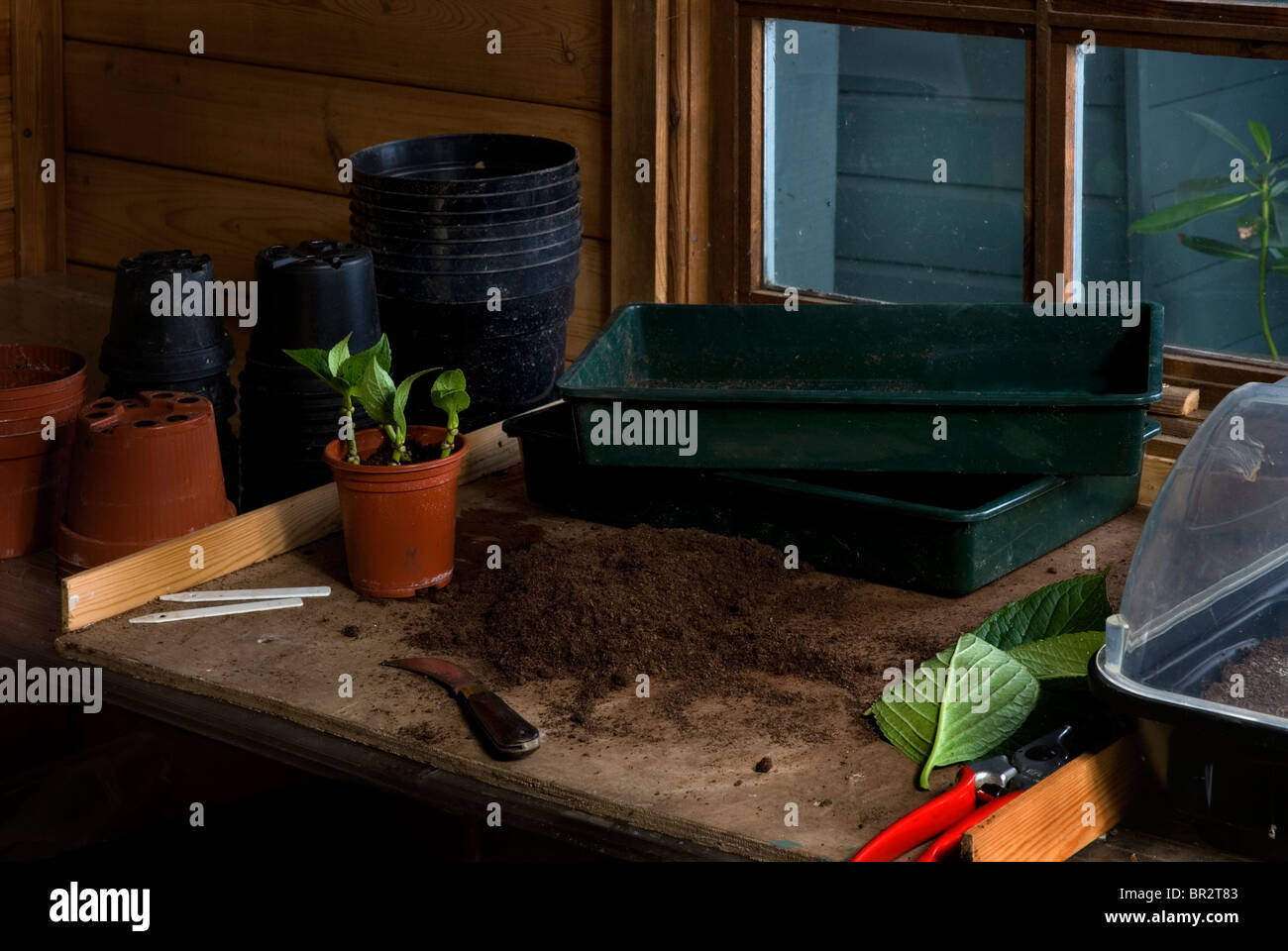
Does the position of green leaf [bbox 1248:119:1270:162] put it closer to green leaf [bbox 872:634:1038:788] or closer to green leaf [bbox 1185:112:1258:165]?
green leaf [bbox 1185:112:1258:165]

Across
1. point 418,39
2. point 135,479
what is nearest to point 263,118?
point 418,39

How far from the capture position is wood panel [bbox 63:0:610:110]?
89.6 inches

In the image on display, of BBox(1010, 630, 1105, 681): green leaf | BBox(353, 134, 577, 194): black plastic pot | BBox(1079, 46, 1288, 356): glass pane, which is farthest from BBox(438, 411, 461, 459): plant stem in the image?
BBox(1079, 46, 1288, 356): glass pane

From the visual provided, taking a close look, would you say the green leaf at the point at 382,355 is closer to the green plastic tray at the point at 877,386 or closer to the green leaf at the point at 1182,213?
the green plastic tray at the point at 877,386

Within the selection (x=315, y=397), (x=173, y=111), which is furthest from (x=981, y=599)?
(x=173, y=111)

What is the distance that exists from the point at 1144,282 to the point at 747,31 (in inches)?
25.7

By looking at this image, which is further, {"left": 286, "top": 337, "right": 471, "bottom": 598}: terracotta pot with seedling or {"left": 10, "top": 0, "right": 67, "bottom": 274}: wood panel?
{"left": 10, "top": 0, "right": 67, "bottom": 274}: wood panel

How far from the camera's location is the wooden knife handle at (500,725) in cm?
122

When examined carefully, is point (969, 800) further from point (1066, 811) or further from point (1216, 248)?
point (1216, 248)

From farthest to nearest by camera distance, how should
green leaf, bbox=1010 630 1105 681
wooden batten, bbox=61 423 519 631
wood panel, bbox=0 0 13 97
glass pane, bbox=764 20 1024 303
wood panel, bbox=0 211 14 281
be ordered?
1. wood panel, bbox=0 211 14 281
2. wood panel, bbox=0 0 13 97
3. glass pane, bbox=764 20 1024 303
4. wooden batten, bbox=61 423 519 631
5. green leaf, bbox=1010 630 1105 681

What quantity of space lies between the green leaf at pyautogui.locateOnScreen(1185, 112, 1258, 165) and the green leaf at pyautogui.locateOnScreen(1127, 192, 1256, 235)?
0.05 meters

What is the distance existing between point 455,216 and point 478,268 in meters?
0.07

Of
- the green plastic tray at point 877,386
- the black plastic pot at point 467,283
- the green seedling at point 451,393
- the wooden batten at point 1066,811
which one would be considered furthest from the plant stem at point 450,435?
the wooden batten at point 1066,811

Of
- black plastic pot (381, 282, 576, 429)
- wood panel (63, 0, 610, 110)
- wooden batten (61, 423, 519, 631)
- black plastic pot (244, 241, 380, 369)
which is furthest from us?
wood panel (63, 0, 610, 110)
